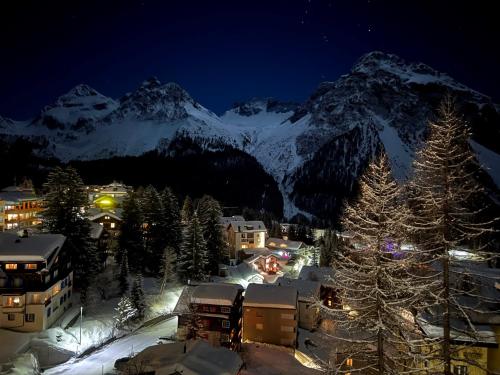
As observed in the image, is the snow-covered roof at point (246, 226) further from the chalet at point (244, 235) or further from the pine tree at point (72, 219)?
the pine tree at point (72, 219)

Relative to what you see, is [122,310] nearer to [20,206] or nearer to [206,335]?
[206,335]

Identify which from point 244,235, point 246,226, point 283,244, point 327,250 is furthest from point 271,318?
point 283,244

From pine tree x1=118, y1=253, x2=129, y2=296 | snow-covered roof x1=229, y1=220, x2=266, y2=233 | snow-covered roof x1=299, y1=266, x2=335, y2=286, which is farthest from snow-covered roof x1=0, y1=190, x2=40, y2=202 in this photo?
snow-covered roof x1=299, y1=266, x2=335, y2=286

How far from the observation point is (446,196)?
11836 mm

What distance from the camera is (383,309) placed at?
472 inches

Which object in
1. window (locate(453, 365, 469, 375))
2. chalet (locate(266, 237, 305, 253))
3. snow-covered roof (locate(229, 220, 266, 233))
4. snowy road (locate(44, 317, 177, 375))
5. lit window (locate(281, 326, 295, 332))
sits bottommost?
snowy road (locate(44, 317, 177, 375))

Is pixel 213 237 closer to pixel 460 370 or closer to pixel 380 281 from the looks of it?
pixel 460 370

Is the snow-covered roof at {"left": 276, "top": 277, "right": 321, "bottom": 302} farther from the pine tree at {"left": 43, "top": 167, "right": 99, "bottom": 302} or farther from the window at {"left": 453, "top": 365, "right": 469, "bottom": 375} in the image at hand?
the pine tree at {"left": 43, "top": 167, "right": 99, "bottom": 302}

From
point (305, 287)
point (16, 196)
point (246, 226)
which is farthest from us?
point (246, 226)

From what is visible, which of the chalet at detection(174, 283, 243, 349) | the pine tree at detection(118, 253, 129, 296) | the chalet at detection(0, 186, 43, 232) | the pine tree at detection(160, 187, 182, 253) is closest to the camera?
the chalet at detection(174, 283, 243, 349)

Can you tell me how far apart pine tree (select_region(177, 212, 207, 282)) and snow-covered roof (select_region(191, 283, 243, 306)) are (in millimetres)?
11089

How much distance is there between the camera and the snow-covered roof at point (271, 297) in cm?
3341

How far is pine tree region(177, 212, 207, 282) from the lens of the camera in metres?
46.0

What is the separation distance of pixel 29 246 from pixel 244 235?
4129 centimetres
